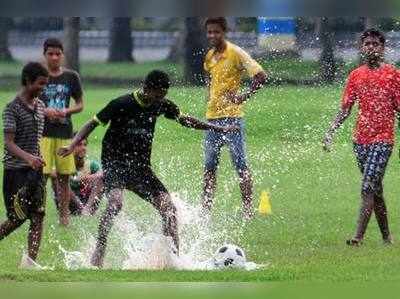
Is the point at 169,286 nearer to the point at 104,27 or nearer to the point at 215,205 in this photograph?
the point at 215,205

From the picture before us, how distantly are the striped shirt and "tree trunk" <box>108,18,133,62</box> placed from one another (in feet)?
69.1

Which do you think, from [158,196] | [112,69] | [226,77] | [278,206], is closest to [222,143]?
[226,77]

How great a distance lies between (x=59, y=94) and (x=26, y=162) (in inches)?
102

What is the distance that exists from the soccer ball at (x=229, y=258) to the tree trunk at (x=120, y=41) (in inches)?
834

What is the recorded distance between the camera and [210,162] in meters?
12.8

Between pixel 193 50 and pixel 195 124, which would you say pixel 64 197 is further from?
pixel 193 50

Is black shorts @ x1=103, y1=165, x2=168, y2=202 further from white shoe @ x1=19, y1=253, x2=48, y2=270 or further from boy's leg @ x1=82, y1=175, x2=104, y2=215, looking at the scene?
boy's leg @ x1=82, y1=175, x2=104, y2=215

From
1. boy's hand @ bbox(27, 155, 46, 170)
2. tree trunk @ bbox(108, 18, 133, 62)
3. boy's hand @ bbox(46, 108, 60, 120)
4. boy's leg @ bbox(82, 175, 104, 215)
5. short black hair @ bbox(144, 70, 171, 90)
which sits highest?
short black hair @ bbox(144, 70, 171, 90)

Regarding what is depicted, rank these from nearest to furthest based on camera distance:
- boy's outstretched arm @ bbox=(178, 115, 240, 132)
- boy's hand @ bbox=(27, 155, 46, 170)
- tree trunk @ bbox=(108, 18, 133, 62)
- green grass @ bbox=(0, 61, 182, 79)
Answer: boy's hand @ bbox=(27, 155, 46, 170) → boy's outstretched arm @ bbox=(178, 115, 240, 132) → green grass @ bbox=(0, 61, 182, 79) → tree trunk @ bbox=(108, 18, 133, 62)

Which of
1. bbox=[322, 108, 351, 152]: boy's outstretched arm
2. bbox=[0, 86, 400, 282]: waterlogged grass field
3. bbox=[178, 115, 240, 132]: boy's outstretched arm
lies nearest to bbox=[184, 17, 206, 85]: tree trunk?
bbox=[0, 86, 400, 282]: waterlogged grass field

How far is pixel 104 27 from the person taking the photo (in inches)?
1309

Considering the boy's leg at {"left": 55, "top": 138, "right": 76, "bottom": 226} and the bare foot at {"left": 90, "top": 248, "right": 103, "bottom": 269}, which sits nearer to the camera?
the bare foot at {"left": 90, "top": 248, "right": 103, "bottom": 269}

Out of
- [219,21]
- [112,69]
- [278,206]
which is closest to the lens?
[219,21]

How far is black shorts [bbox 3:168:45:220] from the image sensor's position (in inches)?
402
